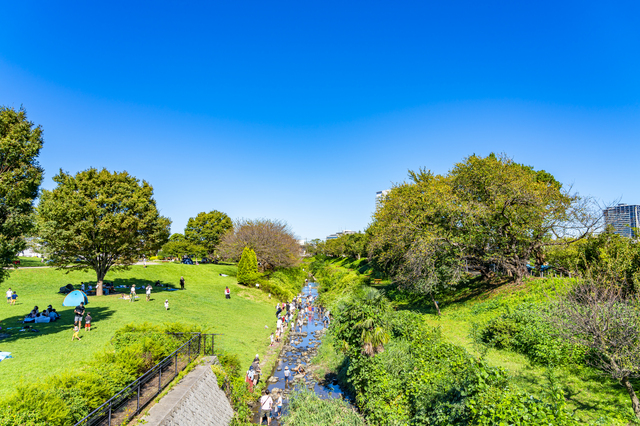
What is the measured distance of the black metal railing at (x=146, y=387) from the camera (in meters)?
7.92

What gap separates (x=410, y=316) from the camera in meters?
17.5

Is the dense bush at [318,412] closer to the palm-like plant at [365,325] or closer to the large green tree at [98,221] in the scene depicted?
the palm-like plant at [365,325]

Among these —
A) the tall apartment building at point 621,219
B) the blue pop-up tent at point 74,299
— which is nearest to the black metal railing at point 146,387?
the blue pop-up tent at point 74,299

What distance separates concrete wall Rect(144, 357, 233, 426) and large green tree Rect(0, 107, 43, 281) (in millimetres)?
8993

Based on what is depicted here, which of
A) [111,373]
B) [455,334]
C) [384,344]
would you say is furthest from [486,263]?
[111,373]

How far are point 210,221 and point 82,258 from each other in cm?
4821

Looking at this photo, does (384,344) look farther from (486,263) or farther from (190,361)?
(486,263)

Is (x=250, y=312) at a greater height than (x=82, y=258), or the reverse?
(x=82, y=258)

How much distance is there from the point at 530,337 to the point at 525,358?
101 centimetres

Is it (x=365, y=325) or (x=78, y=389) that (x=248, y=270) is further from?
(x=78, y=389)

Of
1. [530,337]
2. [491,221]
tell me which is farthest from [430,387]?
[491,221]

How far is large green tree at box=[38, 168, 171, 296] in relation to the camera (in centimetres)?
2473

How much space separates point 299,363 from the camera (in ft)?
67.5

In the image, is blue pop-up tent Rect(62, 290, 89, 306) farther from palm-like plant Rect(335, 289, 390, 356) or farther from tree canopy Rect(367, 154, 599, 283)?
tree canopy Rect(367, 154, 599, 283)
